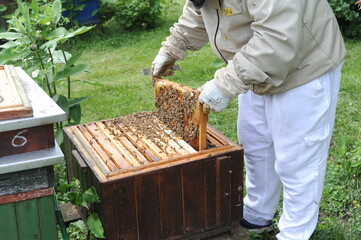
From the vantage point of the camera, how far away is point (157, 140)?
241 cm

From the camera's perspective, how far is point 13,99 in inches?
68.9

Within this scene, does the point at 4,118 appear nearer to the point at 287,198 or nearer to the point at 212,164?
the point at 212,164

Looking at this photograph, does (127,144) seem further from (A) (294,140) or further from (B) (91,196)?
(A) (294,140)

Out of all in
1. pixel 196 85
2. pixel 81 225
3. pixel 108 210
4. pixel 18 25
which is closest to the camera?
pixel 108 210

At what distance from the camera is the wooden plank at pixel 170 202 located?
2.17m

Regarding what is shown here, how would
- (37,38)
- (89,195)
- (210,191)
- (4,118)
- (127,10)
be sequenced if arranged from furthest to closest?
1. (127,10)
2. (37,38)
3. (210,191)
4. (89,195)
5. (4,118)

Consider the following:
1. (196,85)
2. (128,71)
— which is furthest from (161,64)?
(128,71)

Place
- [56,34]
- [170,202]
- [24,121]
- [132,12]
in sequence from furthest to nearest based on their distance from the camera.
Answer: [132,12], [56,34], [170,202], [24,121]

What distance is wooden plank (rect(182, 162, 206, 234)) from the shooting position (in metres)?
2.21

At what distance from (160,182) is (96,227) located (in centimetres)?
34

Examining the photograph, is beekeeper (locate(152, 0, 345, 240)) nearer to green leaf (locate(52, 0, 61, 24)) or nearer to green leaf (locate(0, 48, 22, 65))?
green leaf (locate(52, 0, 61, 24))

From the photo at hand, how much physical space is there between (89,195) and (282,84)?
99 cm

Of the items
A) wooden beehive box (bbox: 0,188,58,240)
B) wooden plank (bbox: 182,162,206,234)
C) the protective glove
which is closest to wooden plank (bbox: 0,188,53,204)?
wooden beehive box (bbox: 0,188,58,240)

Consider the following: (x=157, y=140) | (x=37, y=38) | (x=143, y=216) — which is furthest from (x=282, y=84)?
(x=37, y=38)
